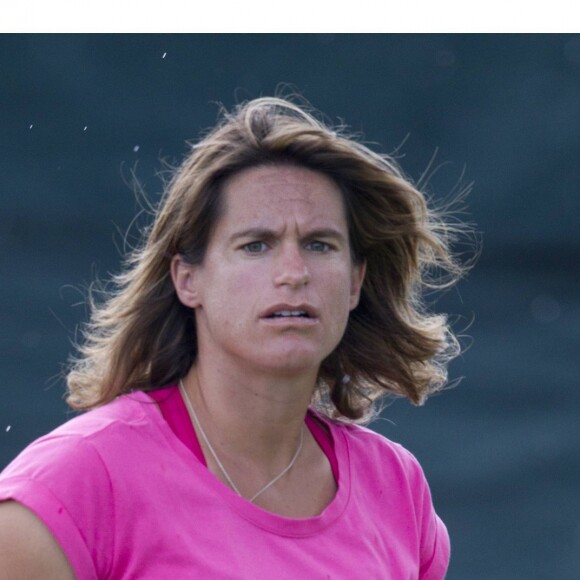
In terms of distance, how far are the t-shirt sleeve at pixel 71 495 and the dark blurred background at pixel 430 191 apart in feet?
6.73

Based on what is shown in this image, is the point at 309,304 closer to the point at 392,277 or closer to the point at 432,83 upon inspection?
the point at 392,277

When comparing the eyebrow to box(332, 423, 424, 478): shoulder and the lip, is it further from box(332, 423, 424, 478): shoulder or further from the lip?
box(332, 423, 424, 478): shoulder

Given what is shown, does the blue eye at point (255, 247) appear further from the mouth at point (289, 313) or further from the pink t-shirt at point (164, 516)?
the pink t-shirt at point (164, 516)

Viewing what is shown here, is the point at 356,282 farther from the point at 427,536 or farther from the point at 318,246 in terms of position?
the point at 427,536

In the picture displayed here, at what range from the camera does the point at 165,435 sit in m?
2.22

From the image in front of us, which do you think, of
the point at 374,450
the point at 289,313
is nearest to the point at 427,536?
the point at 374,450

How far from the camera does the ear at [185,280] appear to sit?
2408 mm

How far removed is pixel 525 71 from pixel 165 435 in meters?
2.42

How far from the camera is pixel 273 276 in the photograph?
88.4 inches

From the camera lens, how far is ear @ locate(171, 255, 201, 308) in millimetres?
2408

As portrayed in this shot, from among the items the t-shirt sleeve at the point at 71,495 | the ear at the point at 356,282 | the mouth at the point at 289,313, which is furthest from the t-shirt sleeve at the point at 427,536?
the t-shirt sleeve at the point at 71,495

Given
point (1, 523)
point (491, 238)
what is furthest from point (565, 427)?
point (1, 523)

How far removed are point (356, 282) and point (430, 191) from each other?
174 cm

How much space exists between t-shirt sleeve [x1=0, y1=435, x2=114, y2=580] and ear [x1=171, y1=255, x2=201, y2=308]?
16.2 inches
